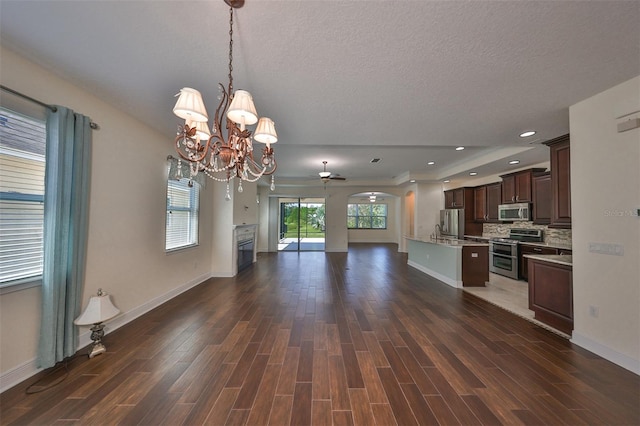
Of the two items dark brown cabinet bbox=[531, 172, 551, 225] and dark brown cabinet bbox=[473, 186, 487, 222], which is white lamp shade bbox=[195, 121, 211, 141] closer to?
dark brown cabinet bbox=[531, 172, 551, 225]

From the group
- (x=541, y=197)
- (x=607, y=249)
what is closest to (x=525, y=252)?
(x=541, y=197)

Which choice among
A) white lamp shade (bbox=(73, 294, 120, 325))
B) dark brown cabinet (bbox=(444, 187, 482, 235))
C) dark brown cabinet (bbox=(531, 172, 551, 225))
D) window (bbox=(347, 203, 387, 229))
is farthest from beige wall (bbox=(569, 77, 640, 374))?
window (bbox=(347, 203, 387, 229))

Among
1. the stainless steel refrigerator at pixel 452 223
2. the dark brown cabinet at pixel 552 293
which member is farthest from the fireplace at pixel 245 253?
the stainless steel refrigerator at pixel 452 223

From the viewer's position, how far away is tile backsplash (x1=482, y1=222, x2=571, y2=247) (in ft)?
15.9

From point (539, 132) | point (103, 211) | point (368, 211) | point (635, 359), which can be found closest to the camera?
point (635, 359)

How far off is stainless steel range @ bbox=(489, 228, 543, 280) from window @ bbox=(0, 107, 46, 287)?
7.52m

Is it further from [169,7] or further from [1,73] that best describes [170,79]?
[1,73]

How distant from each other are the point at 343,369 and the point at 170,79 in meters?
3.13

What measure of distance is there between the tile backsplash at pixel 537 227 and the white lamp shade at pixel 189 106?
643 centimetres

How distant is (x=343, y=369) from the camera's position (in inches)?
85.3

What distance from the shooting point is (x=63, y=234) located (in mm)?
2156

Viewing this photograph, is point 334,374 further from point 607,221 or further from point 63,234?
point 607,221

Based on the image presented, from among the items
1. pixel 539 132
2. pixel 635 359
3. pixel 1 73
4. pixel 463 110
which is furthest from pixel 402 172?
pixel 1 73

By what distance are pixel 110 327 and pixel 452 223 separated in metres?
8.09
